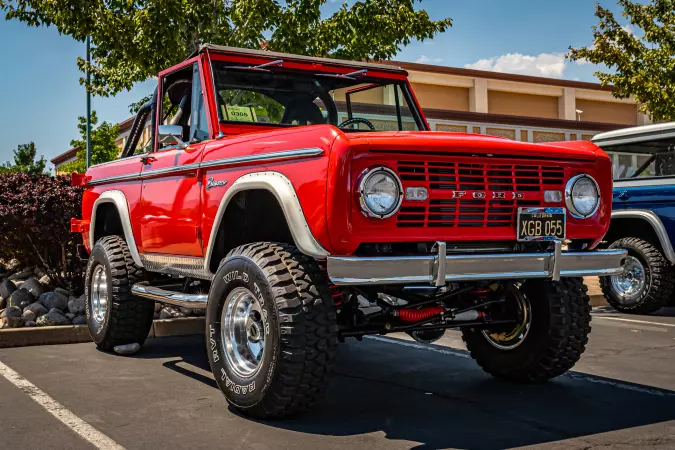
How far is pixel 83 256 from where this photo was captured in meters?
8.35

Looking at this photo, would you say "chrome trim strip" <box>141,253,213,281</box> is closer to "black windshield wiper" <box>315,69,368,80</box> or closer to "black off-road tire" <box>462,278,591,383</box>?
"black windshield wiper" <box>315,69,368,80</box>

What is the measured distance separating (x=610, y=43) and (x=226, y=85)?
13.6 metres

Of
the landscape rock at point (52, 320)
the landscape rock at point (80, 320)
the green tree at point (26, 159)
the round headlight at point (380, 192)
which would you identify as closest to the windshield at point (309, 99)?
the round headlight at point (380, 192)

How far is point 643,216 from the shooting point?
9.43 metres

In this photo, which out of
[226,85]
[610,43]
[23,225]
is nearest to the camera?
[226,85]

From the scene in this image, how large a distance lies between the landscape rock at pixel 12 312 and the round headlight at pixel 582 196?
5403 millimetres

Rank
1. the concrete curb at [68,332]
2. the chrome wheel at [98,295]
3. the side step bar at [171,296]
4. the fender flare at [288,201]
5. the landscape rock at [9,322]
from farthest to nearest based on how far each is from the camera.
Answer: the landscape rock at [9,322] < the concrete curb at [68,332] < the chrome wheel at [98,295] < the side step bar at [171,296] < the fender flare at [288,201]

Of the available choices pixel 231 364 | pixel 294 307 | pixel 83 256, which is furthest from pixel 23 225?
pixel 294 307

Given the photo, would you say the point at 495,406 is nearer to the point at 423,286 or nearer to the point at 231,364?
the point at 423,286

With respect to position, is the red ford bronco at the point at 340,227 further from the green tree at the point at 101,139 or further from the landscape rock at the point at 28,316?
the green tree at the point at 101,139

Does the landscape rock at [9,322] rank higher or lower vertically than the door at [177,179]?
lower

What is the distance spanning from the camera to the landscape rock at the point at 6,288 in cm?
879

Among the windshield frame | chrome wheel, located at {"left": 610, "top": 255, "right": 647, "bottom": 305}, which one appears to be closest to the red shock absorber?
the windshield frame

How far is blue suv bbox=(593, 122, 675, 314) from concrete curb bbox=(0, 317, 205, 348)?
201 inches
